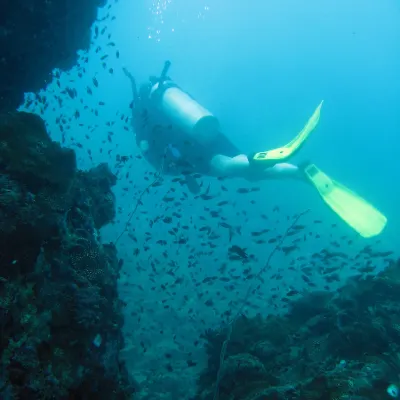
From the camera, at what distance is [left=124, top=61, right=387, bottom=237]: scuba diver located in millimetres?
11812

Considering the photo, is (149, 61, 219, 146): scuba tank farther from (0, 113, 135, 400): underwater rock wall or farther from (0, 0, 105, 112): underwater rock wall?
(0, 113, 135, 400): underwater rock wall

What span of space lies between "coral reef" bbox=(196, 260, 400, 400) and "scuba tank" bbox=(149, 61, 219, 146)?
25.4 ft

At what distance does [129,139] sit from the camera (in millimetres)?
87188

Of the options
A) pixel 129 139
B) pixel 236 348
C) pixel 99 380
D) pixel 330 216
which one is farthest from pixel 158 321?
pixel 129 139

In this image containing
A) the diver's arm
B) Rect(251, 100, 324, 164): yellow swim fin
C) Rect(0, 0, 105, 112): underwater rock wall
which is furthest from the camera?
the diver's arm

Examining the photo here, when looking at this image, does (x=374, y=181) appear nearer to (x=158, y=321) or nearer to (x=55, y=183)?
(x=158, y=321)

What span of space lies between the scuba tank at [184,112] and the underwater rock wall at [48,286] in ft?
27.1

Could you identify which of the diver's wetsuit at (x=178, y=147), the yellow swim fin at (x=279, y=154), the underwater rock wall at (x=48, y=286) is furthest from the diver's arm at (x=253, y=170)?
the underwater rock wall at (x=48, y=286)

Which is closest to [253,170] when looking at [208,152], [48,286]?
[208,152]

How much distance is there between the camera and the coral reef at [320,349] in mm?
5109

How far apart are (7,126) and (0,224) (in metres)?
2.09

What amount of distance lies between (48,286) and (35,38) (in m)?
7.57

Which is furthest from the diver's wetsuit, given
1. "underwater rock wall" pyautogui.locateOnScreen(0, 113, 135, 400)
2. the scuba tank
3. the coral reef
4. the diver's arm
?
"underwater rock wall" pyautogui.locateOnScreen(0, 113, 135, 400)

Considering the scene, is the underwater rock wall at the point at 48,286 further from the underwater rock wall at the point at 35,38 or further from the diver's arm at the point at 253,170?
the diver's arm at the point at 253,170
